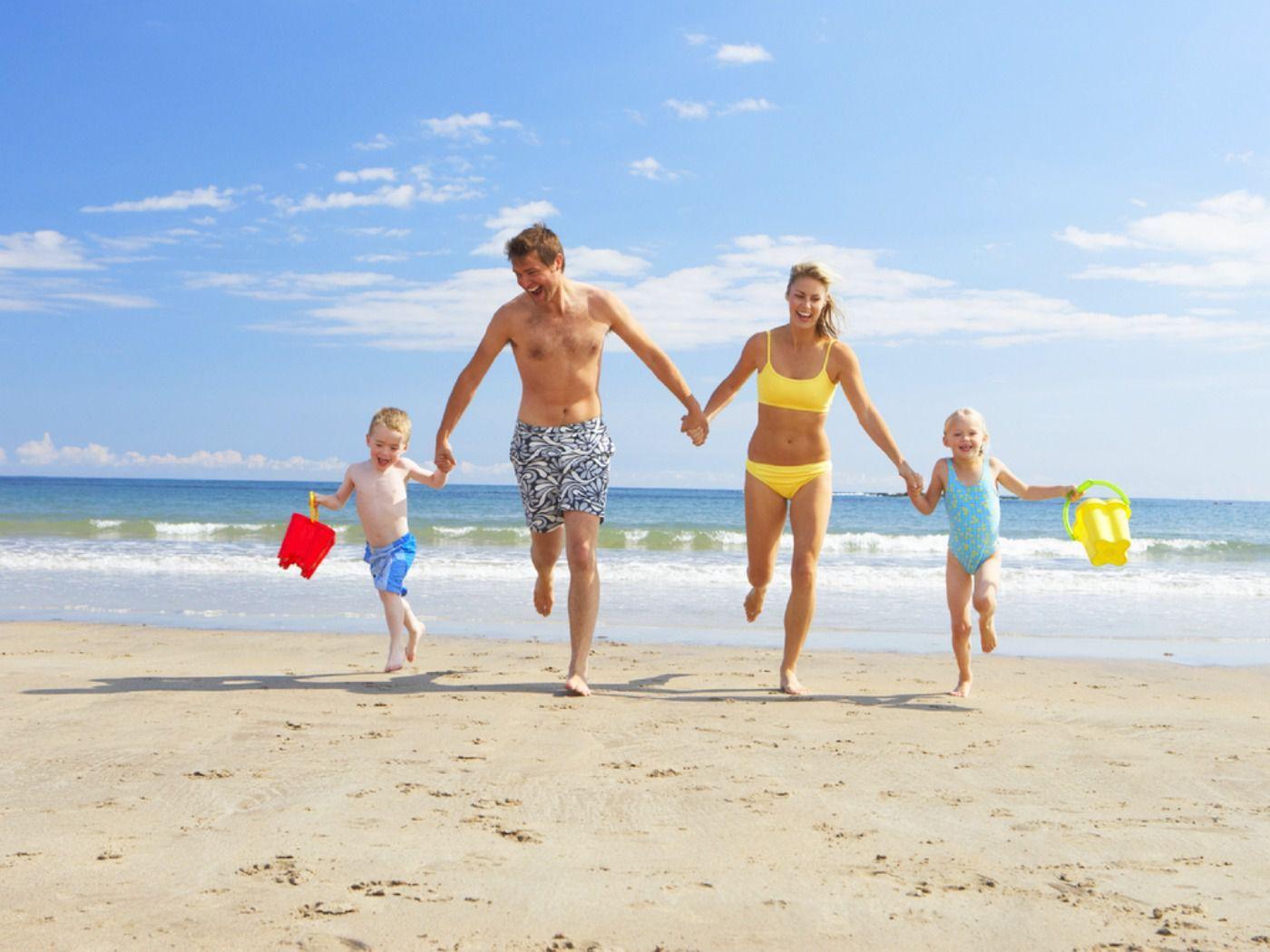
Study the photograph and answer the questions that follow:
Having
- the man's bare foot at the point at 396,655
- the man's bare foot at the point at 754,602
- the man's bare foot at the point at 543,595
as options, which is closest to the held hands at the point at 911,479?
the man's bare foot at the point at 754,602

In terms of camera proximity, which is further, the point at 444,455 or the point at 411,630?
the point at 411,630

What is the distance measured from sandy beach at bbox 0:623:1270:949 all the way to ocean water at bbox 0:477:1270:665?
2904 millimetres

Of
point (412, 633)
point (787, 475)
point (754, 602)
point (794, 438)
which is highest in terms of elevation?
point (794, 438)

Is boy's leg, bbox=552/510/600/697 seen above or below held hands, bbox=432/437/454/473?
below

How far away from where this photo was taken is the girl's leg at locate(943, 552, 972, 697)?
241 inches

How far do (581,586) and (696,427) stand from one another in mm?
1080

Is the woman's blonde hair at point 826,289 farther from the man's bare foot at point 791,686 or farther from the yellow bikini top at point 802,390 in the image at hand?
the man's bare foot at point 791,686

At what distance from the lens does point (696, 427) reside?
6.16m

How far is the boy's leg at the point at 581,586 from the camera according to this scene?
234 inches

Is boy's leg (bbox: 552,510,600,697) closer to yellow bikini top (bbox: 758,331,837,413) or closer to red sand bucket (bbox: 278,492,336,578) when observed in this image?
yellow bikini top (bbox: 758,331,837,413)

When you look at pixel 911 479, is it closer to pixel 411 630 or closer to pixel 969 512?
pixel 969 512

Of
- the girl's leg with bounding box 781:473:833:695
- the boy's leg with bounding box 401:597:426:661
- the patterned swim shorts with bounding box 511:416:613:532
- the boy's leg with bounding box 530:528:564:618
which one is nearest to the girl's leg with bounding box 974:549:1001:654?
the girl's leg with bounding box 781:473:833:695

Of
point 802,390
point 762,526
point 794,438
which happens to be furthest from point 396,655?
point 802,390

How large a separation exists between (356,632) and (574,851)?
234 inches
